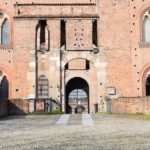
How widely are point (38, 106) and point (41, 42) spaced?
5515mm

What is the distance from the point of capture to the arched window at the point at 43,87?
28.4 meters

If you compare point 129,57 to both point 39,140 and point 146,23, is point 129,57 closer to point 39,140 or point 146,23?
point 146,23

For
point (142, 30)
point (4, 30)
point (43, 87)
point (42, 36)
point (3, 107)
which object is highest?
point (4, 30)

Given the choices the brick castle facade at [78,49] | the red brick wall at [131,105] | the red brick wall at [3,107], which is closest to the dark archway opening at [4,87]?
the brick castle facade at [78,49]

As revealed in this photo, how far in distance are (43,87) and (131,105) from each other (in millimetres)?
7992

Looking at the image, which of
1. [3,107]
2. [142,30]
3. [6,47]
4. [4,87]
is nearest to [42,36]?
[6,47]

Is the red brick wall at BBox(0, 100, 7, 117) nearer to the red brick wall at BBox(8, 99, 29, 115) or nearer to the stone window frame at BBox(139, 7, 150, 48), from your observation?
the red brick wall at BBox(8, 99, 29, 115)

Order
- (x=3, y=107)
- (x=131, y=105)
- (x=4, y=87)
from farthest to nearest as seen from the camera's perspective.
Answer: (x=4, y=87), (x=131, y=105), (x=3, y=107)

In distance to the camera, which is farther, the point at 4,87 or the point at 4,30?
the point at 4,87

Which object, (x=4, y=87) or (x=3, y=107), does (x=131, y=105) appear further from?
(x=4, y=87)

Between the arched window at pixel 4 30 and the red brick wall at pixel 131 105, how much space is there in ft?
33.1

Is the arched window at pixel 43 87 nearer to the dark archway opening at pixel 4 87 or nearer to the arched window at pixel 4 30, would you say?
the dark archway opening at pixel 4 87

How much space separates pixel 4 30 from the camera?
29.8 meters

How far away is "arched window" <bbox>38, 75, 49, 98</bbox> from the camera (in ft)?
93.1
